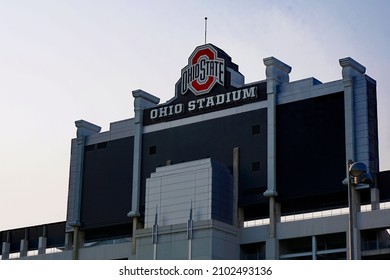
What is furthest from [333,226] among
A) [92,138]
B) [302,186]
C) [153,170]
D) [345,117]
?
[92,138]

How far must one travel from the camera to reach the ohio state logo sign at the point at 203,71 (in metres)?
101

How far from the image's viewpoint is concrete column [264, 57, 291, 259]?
301ft

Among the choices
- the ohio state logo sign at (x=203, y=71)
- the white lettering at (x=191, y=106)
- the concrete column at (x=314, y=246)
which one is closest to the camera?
the concrete column at (x=314, y=246)

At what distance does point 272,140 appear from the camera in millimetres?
94375

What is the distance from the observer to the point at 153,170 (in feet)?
340

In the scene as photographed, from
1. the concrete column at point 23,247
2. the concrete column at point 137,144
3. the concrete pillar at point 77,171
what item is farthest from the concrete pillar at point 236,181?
the concrete column at point 23,247

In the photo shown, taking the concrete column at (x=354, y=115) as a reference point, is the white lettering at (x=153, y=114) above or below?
above

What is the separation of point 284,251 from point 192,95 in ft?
75.5

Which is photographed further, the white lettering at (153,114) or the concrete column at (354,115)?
the white lettering at (153,114)

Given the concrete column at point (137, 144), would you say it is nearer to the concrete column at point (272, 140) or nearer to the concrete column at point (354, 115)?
the concrete column at point (272, 140)

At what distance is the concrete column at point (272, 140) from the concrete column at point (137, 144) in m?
18.2

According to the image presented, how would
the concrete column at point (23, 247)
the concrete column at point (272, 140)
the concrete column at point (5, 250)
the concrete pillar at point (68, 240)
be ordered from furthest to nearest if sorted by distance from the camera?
the concrete column at point (5, 250) < the concrete column at point (23, 247) < the concrete pillar at point (68, 240) < the concrete column at point (272, 140)

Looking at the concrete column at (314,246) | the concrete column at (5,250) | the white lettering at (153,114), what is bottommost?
the concrete column at (314,246)

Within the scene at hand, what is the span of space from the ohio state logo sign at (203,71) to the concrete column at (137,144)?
6241mm
